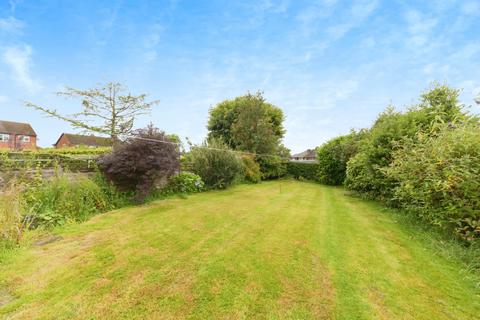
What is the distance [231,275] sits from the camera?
2754 mm

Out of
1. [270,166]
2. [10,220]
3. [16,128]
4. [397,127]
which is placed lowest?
[10,220]

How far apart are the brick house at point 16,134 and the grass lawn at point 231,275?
3027 centimetres

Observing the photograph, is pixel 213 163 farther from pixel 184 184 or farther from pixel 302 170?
pixel 302 170

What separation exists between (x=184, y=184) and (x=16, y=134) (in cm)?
3259

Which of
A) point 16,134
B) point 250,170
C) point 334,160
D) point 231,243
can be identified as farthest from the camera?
point 16,134

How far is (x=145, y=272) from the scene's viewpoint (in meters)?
2.77

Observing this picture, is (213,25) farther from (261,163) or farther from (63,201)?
(261,163)

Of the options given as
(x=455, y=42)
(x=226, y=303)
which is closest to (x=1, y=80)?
(x=226, y=303)

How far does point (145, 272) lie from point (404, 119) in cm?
938

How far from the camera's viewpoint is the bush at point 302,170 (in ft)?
61.1

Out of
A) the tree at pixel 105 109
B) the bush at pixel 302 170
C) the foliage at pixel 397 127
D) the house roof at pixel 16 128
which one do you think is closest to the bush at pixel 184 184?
the foliage at pixel 397 127

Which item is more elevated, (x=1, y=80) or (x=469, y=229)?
(x=1, y=80)

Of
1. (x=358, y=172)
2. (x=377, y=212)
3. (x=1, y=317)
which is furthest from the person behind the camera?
(x=358, y=172)

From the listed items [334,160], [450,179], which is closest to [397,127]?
[450,179]
